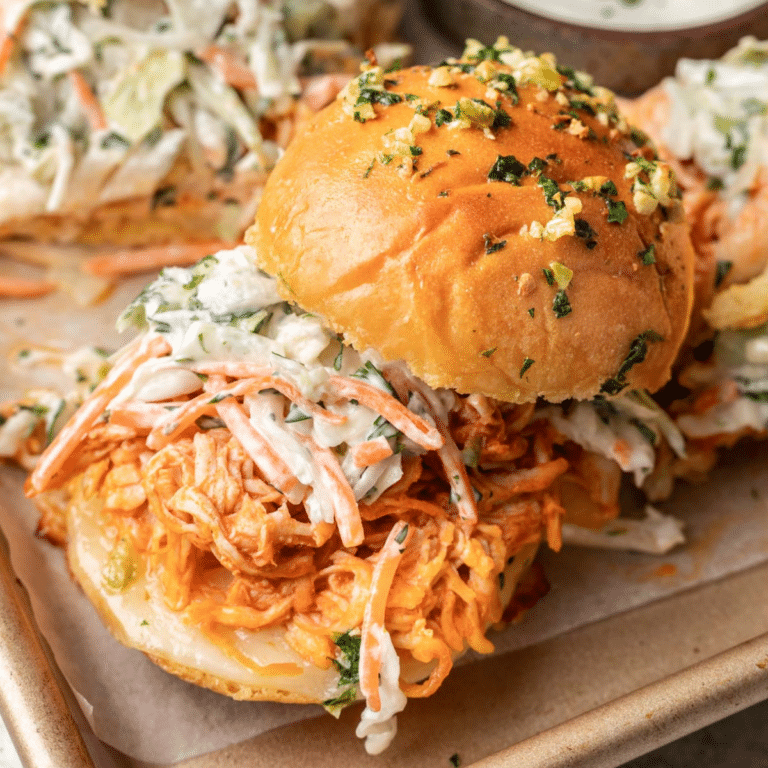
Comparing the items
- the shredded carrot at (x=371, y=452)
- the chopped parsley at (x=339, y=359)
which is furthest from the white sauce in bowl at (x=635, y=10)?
the shredded carrot at (x=371, y=452)

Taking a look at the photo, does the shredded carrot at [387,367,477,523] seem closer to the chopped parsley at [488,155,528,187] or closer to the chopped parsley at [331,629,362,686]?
the chopped parsley at [331,629,362,686]

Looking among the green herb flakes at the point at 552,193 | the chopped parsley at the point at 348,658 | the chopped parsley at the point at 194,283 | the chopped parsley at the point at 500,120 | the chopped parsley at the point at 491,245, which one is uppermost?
the chopped parsley at the point at 500,120

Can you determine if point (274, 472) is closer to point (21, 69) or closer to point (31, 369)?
point (31, 369)

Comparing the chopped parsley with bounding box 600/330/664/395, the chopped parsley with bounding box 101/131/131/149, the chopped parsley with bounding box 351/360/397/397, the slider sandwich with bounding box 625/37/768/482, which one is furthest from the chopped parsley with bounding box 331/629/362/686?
the chopped parsley with bounding box 101/131/131/149

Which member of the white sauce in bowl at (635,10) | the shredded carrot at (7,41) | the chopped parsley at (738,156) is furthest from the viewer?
the white sauce in bowl at (635,10)

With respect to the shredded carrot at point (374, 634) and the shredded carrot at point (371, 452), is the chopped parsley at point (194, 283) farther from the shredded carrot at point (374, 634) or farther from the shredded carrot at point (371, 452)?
the shredded carrot at point (374, 634)

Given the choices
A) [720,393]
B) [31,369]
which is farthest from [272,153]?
[720,393]

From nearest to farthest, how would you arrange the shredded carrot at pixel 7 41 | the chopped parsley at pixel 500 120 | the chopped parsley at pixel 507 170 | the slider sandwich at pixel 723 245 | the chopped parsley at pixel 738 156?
the chopped parsley at pixel 507 170, the chopped parsley at pixel 500 120, the slider sandwich at pixel 723 245, the chopped parsley at pixel 738 156, the shredded carrot at pixel 7 41

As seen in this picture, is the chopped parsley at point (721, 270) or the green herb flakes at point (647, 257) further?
the chopped parsley at point (721, 270)
